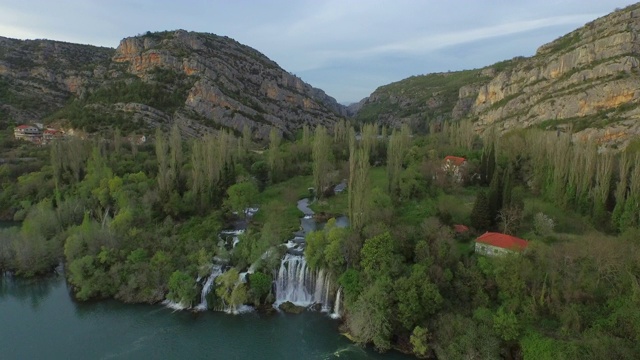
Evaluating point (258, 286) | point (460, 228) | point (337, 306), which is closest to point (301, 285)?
point (258, 286)

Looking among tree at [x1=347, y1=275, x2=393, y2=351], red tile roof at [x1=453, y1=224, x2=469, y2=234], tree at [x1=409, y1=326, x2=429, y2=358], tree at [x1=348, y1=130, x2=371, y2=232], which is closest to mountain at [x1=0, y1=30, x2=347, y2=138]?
tree at [x1=348, y1=130, x2=371, y2=232]

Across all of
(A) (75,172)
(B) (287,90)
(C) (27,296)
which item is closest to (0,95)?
(A) (75,172)

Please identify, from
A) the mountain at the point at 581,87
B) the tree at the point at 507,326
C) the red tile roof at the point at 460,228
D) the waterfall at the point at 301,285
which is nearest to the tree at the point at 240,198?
the waterfall at the point at 301,285

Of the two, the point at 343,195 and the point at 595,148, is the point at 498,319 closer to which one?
the point at 595,148

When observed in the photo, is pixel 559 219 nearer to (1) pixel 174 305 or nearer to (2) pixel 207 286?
(2) pixel 207 286

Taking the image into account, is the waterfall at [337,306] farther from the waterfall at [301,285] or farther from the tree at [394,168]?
the tree at [394,168]

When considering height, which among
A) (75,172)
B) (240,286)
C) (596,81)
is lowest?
(240,286)
